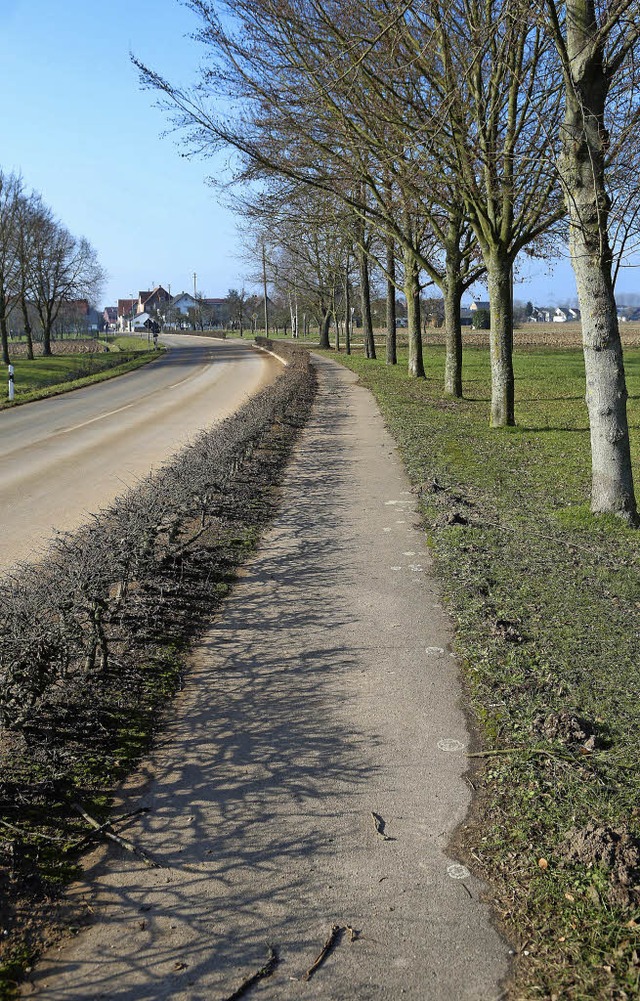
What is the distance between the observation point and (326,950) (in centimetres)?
259

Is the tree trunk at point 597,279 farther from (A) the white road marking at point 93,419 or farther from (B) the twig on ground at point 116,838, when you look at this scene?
(A) the white road marking at point 93,419

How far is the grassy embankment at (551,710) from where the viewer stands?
264 centimetres

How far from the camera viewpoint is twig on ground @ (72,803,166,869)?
304cm

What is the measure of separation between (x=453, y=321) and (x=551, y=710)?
1669cm

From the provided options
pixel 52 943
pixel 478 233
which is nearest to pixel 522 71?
pixel 478 233

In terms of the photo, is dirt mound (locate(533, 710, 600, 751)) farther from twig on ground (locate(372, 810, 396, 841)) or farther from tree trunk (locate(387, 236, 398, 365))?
tree trunk (locate(387, 236, 398, 365))

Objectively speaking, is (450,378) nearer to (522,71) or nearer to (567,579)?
(522,71)

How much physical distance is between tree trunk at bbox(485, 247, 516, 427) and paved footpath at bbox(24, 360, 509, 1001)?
9302 mm

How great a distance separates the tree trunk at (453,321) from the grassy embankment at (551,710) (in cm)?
1004

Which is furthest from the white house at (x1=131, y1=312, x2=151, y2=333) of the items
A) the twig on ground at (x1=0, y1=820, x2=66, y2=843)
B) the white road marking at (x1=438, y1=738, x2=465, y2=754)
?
the twig on ground at (x1=0, y1=820, x2=66, y2=843)

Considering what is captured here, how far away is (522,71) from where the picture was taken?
1333cm

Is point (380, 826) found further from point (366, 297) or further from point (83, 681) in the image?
point (366, 297)

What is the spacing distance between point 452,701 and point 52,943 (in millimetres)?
2346

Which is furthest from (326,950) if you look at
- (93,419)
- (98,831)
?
(93,419)
